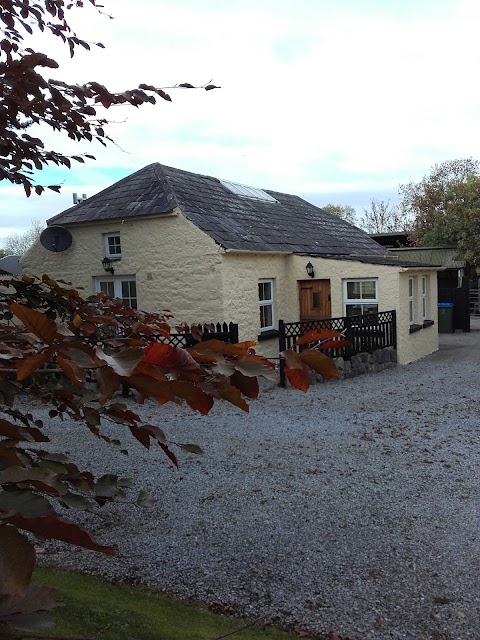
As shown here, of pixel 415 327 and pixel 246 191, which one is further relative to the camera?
pixel 246 191

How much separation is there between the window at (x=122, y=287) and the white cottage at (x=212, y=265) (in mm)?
26

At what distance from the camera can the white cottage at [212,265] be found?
1285 cm

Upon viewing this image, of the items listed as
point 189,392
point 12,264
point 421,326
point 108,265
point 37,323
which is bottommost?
point 421,326

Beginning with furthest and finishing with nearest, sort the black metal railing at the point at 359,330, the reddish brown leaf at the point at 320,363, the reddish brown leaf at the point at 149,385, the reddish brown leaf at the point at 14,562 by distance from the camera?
the black metal railing at the point at 359,330 < the reddish brown leaf at the point at 320,363 < the reddish brown leaf at the point at 149,385 < the reddish brown leaf at the point at 14,562

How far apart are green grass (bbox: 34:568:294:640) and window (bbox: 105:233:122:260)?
1081cm

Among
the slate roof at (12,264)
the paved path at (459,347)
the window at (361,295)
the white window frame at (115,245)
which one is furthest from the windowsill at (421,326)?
the slate roof at (12,264)

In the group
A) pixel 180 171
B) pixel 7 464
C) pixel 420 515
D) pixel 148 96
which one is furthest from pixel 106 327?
pixel 180 171

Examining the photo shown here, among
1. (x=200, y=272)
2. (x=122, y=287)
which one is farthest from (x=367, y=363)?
(x=122, y=287)

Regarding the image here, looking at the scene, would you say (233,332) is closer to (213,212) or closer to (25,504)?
(213,212)

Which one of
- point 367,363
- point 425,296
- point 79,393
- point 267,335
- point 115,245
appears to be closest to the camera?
point 79,393

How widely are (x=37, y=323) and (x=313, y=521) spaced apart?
4.38 meters

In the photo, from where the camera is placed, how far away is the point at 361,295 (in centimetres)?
1442

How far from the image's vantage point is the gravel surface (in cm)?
377

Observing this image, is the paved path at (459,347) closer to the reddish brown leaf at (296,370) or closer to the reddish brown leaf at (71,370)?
the reddish brown leaf at (296,370)
